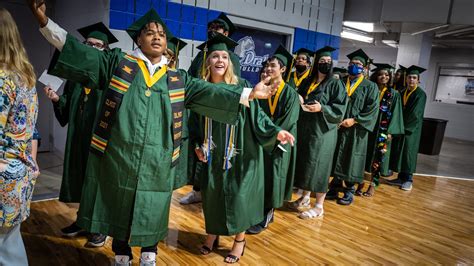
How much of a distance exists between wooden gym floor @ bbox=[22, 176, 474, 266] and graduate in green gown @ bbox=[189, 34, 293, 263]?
39 centimetres

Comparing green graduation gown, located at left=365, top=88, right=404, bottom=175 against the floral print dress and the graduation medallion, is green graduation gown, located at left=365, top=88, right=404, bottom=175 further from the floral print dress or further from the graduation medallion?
the floral print dress

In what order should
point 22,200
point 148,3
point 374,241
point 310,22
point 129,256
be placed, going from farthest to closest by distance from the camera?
point 310,22 → point 148,3 → point 374,241 → point 129,256 → point 22,200

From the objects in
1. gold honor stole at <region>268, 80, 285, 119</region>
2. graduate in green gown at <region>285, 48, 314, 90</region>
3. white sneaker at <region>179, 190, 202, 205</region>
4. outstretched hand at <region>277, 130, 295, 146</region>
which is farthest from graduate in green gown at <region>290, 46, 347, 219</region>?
outstretched hand at <region>277, 130, 295, 146</region>

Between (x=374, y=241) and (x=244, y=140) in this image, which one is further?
(x=374, y=241)

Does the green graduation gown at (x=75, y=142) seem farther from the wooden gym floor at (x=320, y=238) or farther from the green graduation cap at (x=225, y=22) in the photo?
the green graduation cap at (x=225, y=22)

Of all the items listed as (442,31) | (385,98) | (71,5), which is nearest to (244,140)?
(385,98)

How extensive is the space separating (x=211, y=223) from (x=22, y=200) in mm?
1176

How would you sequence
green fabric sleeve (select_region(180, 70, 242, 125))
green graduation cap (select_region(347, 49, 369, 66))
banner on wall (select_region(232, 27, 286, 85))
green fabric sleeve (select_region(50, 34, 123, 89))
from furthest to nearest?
banner on wall (select_region(232, 27, 286, 85)) → green graduation cap (select_region(347, 49, 369, 66)) → green fabric sleeve (select_region(180, 70, 242, 125)) → green fabric sleeve (select_region(50, 34, 123, 89))

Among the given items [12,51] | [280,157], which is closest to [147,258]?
[12,51]

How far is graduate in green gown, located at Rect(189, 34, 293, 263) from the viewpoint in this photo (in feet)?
7.77

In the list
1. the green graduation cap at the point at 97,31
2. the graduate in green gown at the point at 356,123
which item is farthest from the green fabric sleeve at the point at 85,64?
the graduate in green gown at the point at 356,123

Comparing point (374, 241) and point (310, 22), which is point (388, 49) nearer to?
point (310, 22)

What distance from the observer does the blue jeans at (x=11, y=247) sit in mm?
1594

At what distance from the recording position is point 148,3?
4102 mm
